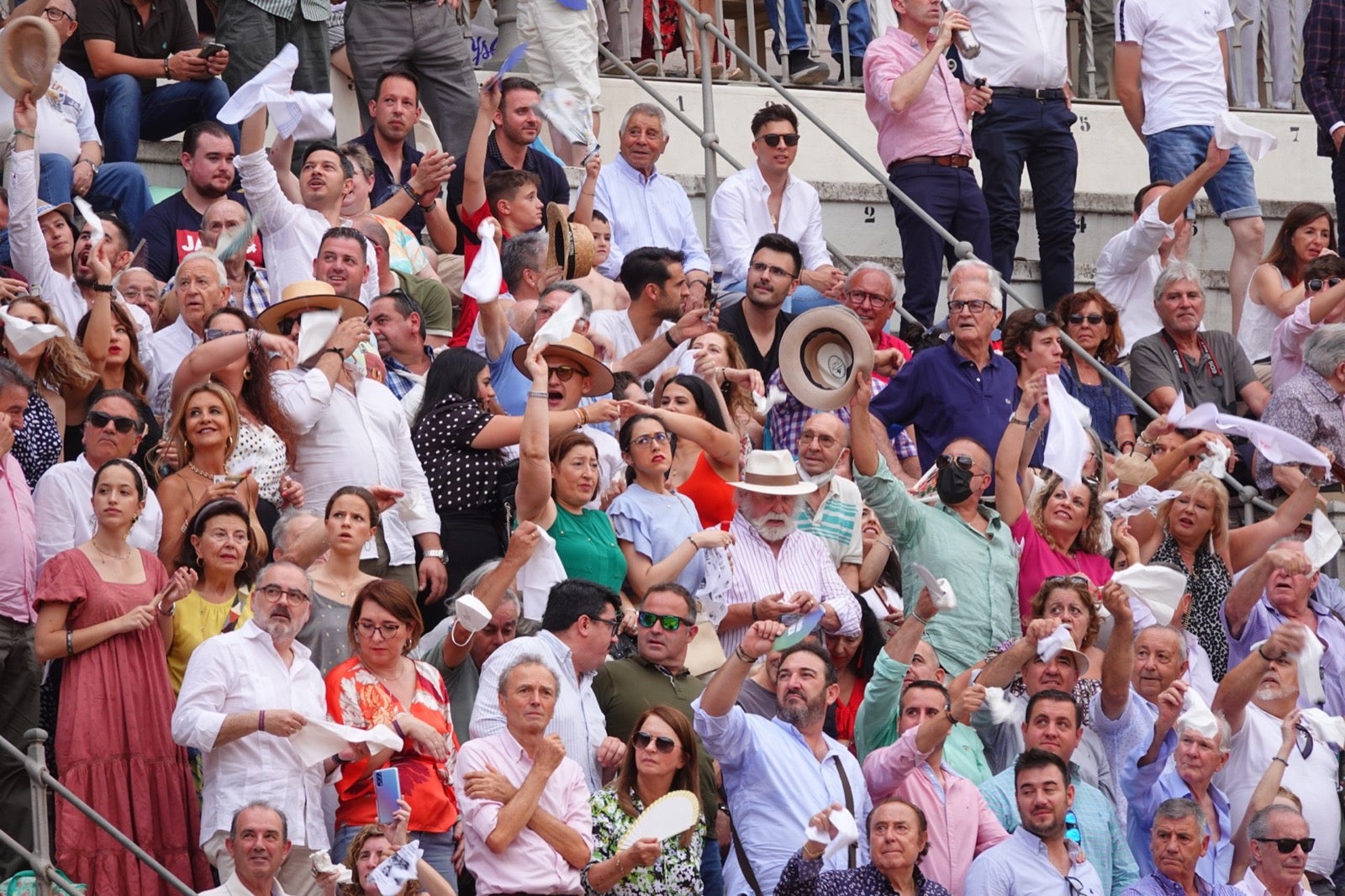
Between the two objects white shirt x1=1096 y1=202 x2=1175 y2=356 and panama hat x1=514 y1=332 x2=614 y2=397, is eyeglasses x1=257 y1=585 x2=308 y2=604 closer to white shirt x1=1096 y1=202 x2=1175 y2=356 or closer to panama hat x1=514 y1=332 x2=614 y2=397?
panama hat x1=514 y1=332 x2=614 y2=397

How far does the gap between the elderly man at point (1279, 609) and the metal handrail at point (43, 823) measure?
4746 mm

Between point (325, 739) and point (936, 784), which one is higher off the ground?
point (325, 739)

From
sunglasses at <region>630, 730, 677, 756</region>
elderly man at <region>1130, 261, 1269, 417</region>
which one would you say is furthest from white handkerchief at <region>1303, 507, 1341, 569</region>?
sunglasses at <region>630, 730, 677, 756</region>

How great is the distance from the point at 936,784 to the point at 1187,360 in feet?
12.5

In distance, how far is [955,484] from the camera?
10.2 meters

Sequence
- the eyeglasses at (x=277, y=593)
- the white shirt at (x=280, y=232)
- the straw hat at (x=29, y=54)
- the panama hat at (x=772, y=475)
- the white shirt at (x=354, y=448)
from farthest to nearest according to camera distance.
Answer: the white shirt at (x=280, y=232) → the straw hat at (x=29, y=54) → the panama hat at (x=772, y=475) → the white shirt at (x=354, y=448) → the eyeglasses at (x=277, y=593)

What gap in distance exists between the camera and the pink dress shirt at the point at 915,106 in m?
12.5

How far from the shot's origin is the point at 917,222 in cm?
1234

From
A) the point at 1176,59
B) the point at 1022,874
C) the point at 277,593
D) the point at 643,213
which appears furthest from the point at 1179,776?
Answer: the point at 1176,59

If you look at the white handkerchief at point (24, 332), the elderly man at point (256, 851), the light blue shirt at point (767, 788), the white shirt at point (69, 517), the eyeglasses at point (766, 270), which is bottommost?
the light blue shirt at point (767, 788)

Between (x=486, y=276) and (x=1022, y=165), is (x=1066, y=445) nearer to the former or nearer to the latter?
(x=486, y=276)

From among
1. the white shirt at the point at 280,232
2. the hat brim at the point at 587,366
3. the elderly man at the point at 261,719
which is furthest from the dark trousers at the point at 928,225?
the elderly man at the point at 261,719

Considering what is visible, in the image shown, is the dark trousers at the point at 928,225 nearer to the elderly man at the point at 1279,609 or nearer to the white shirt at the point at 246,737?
the elderly man at the point at 1279,609

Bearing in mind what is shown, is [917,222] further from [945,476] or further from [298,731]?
[298,731]
